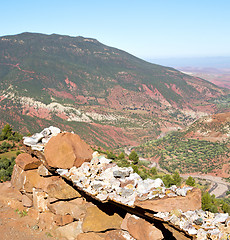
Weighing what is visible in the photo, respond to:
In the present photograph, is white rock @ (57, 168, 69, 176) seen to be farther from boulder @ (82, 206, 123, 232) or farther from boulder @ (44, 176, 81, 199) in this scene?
boulder @ (82, 206, 123, 232)

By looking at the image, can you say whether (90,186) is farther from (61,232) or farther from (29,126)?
(29,126)

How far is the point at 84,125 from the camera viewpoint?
313 feet

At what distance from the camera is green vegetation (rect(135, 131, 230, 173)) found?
198ft

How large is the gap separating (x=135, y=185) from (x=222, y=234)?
3.75m

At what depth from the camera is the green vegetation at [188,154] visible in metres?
60.3

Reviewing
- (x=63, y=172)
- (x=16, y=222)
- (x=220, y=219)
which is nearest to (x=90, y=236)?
(x=63, y=172)

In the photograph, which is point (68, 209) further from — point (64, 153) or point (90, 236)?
point (64, 153)

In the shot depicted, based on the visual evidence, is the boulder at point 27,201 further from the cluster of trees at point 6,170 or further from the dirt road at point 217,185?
the dirt road at point 217,185

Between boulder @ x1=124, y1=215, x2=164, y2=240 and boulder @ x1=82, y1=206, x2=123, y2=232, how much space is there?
0.97 metres

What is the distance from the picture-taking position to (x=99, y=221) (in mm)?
11133

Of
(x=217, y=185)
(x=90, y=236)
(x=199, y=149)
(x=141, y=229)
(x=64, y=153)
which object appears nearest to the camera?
(x=141, y=229)

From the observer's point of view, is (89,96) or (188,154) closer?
(188,154)

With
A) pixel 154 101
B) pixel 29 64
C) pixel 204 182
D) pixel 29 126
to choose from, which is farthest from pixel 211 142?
pixel 29 64

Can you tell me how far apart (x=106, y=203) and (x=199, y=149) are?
63.2m
